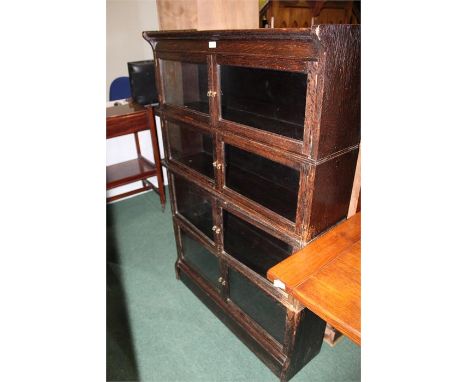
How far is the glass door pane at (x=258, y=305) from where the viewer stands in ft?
5.04

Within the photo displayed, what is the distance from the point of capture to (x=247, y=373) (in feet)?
5.39

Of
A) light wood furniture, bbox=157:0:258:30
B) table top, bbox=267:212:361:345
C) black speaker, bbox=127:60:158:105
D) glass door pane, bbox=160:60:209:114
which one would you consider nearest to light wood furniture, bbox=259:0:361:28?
black speaker, bbox=127:60:158:105

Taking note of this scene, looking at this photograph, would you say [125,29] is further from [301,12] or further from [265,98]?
[265,98]

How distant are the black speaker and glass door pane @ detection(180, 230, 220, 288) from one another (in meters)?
1.54

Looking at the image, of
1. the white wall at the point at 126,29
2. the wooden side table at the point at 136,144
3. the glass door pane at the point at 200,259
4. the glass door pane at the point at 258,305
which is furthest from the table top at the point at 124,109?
the white wall at the point at 126,29

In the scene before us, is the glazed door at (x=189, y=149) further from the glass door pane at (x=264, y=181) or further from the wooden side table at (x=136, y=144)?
the wooden side table at (x=136, y=144)

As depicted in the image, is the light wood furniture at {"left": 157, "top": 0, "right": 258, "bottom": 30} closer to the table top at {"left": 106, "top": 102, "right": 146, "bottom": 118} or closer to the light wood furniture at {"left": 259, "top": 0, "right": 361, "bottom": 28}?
the table top at {"left": 106, "top": 102, "right": 146, "bottom": 118}

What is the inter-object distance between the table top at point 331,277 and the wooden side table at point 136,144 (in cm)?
199

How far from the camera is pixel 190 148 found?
1.89 m

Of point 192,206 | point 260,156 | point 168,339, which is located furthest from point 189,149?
point 168,339

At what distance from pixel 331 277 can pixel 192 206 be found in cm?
114

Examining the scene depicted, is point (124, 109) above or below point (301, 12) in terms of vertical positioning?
below

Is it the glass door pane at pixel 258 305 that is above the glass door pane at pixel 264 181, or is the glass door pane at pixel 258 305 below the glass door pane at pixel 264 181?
below
